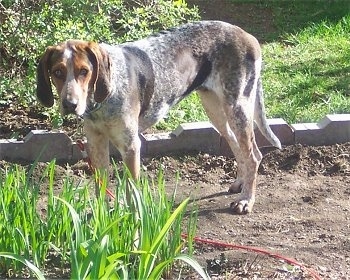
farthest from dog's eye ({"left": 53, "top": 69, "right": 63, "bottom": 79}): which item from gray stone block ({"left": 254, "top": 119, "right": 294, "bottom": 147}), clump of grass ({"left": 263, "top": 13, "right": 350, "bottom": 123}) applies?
clump of grass ({"left": 263, "top": 13, "right": 350, "bottom": 123})

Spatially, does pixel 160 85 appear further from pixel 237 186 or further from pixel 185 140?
pixel 185 140

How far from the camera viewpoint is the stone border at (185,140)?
7.45 metres

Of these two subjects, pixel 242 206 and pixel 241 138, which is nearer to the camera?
pixel 242 206

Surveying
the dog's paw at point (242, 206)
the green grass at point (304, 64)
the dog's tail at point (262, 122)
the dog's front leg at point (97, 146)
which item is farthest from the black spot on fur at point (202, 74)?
the green grass at point (304, 64)

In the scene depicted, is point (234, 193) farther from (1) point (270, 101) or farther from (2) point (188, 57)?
(1) point (270, 101)

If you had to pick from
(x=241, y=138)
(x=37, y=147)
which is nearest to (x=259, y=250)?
(x=241, y=138)

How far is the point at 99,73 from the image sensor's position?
19.0 ft

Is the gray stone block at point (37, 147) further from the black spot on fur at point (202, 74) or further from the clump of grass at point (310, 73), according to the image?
the clump of grass at point (310, 73)

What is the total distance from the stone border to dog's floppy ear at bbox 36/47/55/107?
Result: 4.69 ft

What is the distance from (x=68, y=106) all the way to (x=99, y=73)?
0.36 m

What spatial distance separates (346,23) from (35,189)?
262 inches

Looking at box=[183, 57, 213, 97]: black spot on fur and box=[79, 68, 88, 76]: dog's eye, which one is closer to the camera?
box=[79, 68, 88, 76]: dog's eye

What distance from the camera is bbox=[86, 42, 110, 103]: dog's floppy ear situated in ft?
18.8

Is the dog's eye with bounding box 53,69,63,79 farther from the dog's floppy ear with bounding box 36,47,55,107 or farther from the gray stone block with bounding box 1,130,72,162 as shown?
the gray stone block with bounding box 1,130,72,162
